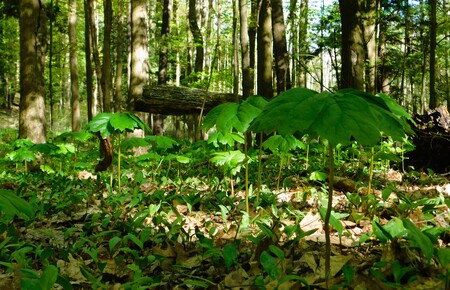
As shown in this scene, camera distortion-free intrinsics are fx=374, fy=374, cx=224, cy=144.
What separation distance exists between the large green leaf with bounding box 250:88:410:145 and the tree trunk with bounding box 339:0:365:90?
4144 millimetres

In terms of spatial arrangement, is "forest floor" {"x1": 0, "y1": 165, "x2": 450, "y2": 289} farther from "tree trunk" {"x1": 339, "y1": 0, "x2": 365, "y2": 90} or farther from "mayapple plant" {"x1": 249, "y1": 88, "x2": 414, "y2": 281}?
"tree trunk" {"x1": 339, "y1": 0, "x2": 365, "y2": 90}

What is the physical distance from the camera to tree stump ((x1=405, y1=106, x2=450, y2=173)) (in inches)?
200

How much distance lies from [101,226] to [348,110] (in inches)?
94.7

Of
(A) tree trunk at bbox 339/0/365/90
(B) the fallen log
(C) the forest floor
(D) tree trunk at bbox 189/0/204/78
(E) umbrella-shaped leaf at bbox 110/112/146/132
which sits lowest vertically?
(C) the forest floor

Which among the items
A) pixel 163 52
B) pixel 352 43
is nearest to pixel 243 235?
pixel 352 43

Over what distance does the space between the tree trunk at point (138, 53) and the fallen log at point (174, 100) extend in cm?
14

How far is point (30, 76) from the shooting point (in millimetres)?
7609

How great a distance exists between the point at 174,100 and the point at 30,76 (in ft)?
9.64

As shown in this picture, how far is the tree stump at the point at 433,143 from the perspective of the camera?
200 inches

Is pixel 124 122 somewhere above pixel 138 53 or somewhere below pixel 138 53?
→ below

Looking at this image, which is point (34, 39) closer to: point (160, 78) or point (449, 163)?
point (160, 78)

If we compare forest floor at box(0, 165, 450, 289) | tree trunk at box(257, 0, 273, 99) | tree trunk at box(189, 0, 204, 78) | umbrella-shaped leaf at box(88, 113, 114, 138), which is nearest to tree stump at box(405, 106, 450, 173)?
forest floor at box(0, 165, 450, 289)

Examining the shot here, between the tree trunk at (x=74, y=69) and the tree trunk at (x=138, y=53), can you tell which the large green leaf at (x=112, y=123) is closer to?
the tree trunk at (x=138, y=53)

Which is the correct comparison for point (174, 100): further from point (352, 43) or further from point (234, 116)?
point (234, 116)
